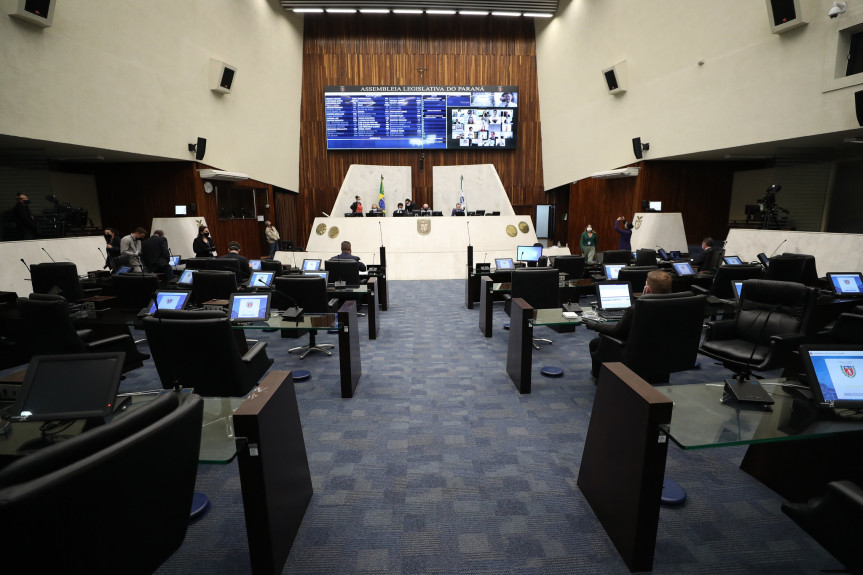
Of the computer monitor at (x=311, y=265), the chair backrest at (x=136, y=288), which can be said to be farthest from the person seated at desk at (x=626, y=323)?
the chair backrest at (x=136, y=288)

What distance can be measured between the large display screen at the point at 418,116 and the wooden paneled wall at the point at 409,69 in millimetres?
381

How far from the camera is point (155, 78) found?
841 cm

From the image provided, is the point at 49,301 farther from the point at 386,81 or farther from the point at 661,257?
the point at 386,81

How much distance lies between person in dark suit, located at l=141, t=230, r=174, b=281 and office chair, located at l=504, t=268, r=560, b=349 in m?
5.91

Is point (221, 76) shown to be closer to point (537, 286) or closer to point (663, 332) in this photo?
point (537, 286)

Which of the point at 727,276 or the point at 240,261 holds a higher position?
the point at 240,261

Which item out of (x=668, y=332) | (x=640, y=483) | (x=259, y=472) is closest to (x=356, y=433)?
(x=259, y=472)

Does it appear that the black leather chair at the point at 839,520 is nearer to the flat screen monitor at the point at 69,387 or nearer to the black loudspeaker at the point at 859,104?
the flat screen monitor at the point at 69,387

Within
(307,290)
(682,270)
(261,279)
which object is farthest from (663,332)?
(261,279)

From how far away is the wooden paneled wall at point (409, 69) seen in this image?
577 inches

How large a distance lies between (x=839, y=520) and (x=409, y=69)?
53.1 ft

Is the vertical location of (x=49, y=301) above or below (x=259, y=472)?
above

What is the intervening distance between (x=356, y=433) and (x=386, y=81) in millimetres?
14549

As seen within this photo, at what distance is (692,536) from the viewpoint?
2129 millimetres
